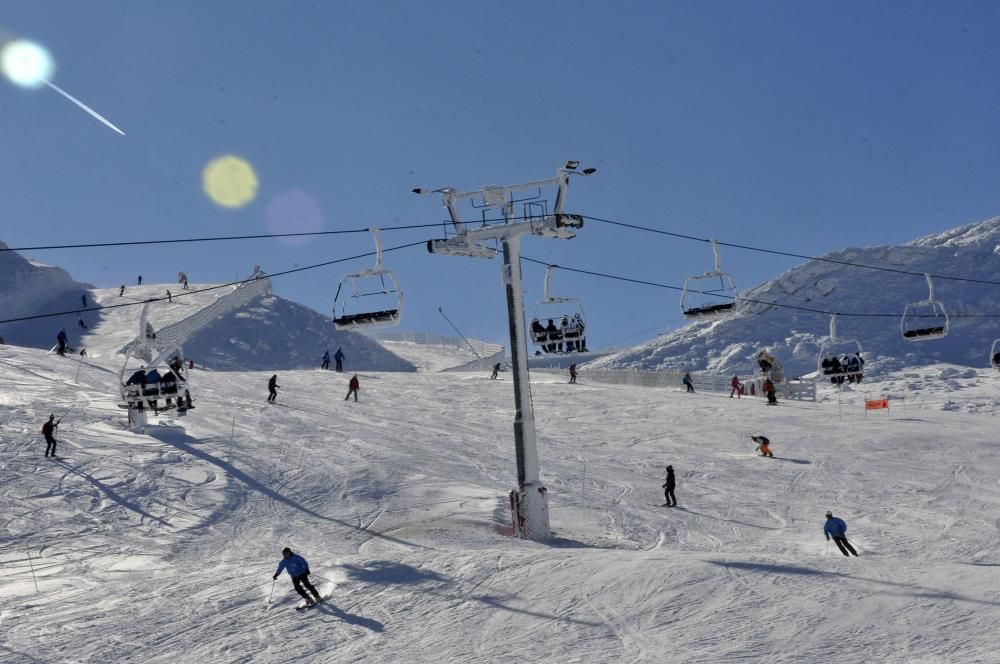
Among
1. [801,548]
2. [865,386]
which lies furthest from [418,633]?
[865,386]

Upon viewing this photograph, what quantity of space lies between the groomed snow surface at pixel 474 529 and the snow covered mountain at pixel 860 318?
7267 cm

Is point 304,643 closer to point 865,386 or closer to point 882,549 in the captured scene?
point 882,549

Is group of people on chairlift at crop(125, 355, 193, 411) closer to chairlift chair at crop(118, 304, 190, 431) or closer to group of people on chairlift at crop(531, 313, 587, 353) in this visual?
chairlift chair at crop(118, 304, 190, 431)

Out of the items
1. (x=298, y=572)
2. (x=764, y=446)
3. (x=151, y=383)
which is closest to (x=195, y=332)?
(x=151, y=383)

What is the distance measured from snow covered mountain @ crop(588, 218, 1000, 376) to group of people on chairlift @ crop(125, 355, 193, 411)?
89416 mm

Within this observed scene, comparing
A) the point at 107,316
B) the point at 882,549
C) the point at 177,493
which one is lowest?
the point at 882,549

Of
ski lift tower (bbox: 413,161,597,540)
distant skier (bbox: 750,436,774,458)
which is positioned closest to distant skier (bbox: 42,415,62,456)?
ski lift tower (bbox: 413,161,597,540)

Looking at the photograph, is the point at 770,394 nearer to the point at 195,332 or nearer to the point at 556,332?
the point at 556,332

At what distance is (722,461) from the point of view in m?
29.6

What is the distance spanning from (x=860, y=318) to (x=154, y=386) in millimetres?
109171

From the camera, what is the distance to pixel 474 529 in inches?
811

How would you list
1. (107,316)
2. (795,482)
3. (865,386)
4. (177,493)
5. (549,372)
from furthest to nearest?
1. (865,386)
2. (107,316)
3. (549,372)
4. (795,482)
5. (177,493)

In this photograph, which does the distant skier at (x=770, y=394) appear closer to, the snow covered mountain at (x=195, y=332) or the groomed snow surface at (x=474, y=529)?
the groomed snow surface at (x=474, y=529)

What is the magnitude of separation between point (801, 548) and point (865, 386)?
2867 inches
